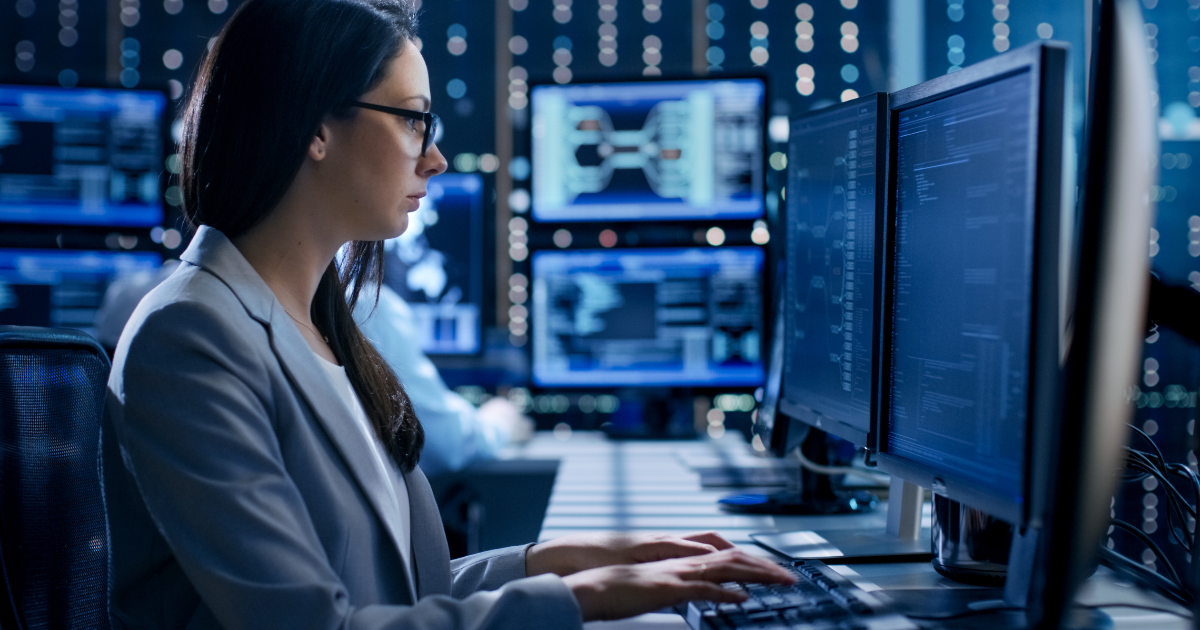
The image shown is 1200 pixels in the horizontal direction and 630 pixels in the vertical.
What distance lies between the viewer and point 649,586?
0.75m

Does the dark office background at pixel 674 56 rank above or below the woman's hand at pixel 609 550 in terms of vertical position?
above

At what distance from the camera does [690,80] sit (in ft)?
7.02

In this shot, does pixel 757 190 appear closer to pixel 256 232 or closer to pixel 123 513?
pixel 256 232

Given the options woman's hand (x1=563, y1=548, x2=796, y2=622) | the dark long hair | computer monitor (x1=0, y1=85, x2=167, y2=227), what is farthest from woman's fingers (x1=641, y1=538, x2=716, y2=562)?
computer monitor (x1=0, y1=85, x2=167, y2=227)

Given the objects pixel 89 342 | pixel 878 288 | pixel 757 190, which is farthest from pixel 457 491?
pixel 878 288

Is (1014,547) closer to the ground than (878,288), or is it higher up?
closer to the ground

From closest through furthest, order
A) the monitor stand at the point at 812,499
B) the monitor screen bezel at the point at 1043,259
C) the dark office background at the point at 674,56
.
→ the monitor screen bezel at the point at 1043,259 → the monitor stand at the point at 812,499 → the dark office background at the point at 674,56

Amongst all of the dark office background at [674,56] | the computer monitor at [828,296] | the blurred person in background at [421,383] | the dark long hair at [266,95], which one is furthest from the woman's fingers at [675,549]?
the dark office background at [674,56]

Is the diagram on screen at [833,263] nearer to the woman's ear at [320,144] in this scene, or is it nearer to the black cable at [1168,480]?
the black cable at [1168,480]

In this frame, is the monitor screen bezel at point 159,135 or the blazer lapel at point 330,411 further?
the monitor screen bezel at point 159,135

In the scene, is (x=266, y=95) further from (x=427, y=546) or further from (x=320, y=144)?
(x=427, y=546)

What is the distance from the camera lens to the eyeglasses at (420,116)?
3.09 ft

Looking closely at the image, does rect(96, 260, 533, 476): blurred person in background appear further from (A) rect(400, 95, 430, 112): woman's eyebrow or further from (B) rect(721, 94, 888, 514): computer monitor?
(A) rect(400, 95, 430, 112): woman's eyebrow

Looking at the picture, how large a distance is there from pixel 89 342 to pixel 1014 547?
1.04 m
